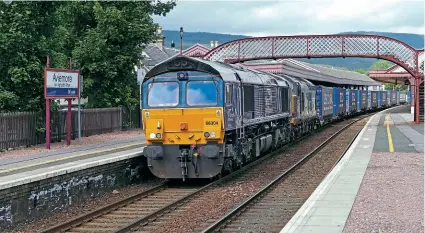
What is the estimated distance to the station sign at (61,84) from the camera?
21.3 meters

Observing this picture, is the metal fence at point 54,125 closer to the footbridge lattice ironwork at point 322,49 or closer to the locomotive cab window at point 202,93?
the locomotive cab window at point 202,93

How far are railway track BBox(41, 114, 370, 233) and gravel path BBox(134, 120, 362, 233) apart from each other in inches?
5.1

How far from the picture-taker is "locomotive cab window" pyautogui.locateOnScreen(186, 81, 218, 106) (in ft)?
49.3

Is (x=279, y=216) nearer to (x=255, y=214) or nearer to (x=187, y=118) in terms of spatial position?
(x=255, y=214)

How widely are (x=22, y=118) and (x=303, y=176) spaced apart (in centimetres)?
1139

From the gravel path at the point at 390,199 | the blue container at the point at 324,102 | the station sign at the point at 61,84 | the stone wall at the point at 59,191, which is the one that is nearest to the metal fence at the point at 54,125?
the station sign at the point at 61,84

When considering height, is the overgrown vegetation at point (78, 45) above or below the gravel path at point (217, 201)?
above

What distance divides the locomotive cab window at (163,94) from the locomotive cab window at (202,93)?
0.37m

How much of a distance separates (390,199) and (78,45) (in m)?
23.7

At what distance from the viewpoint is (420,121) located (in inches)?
1599

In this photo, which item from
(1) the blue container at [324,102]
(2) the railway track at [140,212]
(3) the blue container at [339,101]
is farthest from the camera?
(3) the blue container at [339,101]

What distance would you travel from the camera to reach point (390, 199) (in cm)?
1191

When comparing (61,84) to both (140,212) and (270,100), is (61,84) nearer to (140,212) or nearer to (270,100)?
(270,100)

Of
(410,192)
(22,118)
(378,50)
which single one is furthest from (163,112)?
(378,50)
